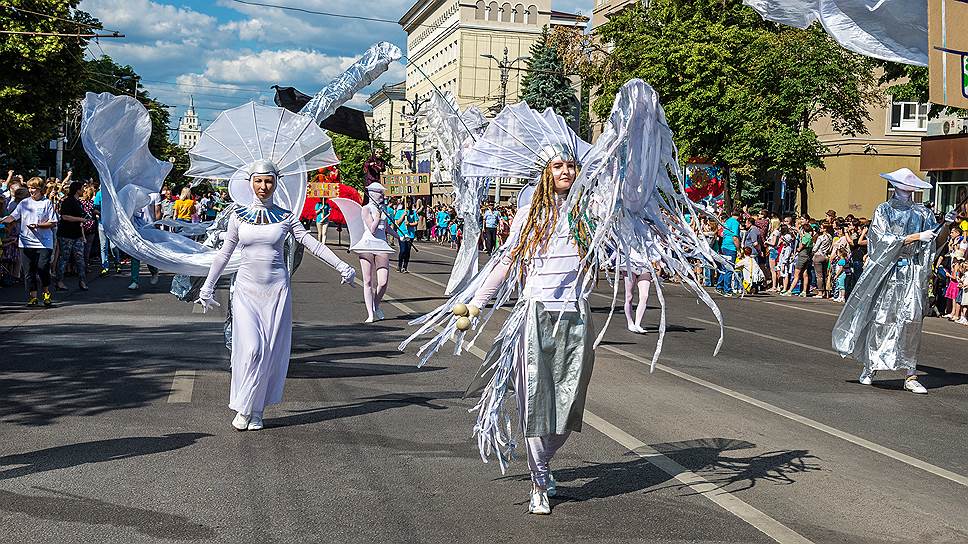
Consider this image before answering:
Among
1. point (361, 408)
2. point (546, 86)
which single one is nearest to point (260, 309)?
point (361, 408)

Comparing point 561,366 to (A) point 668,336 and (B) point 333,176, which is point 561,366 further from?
(B) point 333,176

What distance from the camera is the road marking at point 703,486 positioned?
5570 mm

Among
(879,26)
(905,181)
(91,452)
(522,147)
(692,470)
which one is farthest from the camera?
(905,181)

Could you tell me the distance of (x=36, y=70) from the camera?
41.4 meters

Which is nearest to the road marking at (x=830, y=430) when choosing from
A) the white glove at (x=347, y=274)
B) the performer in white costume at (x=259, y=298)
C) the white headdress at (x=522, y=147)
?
the white headdress at (x=522, y=147)

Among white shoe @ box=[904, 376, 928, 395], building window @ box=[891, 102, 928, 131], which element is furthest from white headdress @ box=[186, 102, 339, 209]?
building window @ box=[891, 102, 928, 131]

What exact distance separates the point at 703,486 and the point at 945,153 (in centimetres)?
3071

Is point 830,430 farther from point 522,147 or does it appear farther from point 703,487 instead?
point 522,147

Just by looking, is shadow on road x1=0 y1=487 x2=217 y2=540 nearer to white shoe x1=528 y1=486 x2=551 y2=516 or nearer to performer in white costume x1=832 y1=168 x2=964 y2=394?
white shoe x1=528 y1=486 x2=551 y2=516

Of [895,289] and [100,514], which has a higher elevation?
[895,289]

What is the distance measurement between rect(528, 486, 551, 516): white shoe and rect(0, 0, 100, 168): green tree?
36.5m

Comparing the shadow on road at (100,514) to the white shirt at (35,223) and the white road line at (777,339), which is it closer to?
the white road line at (777,339)

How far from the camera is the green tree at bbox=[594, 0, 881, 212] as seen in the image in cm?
3244

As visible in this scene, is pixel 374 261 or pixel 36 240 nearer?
pixel 374 261
